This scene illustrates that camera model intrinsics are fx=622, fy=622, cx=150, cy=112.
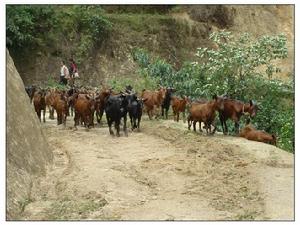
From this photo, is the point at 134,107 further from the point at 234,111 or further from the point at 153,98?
the point at 234,111

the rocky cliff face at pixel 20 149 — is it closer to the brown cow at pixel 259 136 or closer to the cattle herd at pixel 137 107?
the cattle herd at pixel 137 107

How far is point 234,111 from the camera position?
18156 mm

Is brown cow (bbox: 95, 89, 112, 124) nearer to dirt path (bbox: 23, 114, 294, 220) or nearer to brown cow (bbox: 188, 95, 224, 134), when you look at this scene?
dirt path (bbox: 23, 114, 294, 220)

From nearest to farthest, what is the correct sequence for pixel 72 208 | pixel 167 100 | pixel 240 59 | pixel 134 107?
pixel 72 208 → pixel 134 107 → pixel 240 59 → pixel 167 100

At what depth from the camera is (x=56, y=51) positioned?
32.5 m

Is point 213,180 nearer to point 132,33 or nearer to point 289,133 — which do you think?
point 289,133

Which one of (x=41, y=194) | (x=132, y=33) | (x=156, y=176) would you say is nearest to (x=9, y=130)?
(x=41, y=194)

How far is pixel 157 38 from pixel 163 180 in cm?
2333

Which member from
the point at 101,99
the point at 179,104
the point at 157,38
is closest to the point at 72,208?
the point at 101,99

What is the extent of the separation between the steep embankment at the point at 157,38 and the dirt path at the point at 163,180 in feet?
47.6

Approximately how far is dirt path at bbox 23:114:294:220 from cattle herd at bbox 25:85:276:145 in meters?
0.71

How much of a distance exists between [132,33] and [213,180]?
2314 centimetres

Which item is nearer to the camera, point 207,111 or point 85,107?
point 207,111

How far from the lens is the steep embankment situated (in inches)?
1251
